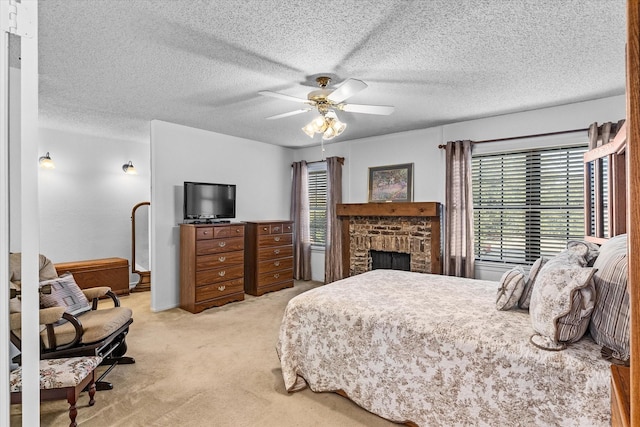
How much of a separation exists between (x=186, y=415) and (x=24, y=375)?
1.64 metres

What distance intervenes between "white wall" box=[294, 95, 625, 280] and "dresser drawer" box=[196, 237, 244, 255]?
175 cm

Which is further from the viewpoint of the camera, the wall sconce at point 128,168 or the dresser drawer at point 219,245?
the wall sconce at point 128,168

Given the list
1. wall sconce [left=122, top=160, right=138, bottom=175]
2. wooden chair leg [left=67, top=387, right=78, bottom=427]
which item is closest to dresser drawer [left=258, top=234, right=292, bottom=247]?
wall sconce [left=122, top=160, right=138, bottom=175]

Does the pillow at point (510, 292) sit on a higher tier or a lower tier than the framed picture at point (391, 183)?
lower

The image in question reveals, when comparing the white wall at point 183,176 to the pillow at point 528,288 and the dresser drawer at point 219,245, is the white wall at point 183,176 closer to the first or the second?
the dresser drawer at point 219,245

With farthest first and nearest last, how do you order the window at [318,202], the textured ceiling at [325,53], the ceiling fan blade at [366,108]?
the window at [318,202] < the ceiling fan blade at [366,108] < the textured ceiling at [325,53]

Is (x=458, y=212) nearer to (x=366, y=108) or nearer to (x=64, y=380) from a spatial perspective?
(x=366, y=108)

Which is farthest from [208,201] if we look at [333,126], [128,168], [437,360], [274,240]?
[437,360]

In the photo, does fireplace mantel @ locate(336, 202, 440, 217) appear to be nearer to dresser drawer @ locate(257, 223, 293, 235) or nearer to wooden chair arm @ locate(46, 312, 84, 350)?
dresser drawer @ locate(257, 223, 293, 235)

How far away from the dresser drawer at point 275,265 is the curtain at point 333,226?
2.09 feet

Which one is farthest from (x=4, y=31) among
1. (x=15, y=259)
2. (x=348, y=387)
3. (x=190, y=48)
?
(x=348, y=387)

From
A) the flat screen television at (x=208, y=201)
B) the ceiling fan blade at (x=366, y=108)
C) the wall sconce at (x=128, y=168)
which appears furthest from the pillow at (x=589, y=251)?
the wall sconce at (x=128, y=168)


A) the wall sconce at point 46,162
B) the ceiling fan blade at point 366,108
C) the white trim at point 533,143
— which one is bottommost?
the wall sconce at point 46,162

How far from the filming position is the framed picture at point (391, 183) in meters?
5.00
